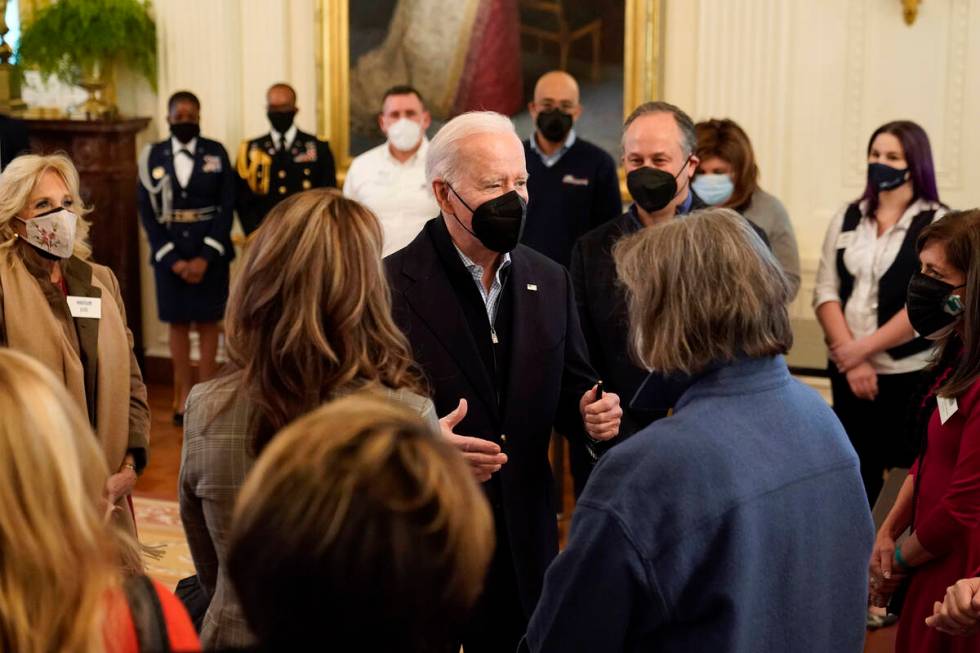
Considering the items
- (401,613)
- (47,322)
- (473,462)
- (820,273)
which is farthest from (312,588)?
(820,273)

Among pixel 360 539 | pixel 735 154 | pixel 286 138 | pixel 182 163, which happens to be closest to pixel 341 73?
pixel 286 138

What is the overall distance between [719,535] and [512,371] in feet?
3.76

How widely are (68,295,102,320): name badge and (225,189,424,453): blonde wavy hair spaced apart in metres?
1.64

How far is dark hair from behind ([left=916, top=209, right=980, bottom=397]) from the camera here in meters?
2.94

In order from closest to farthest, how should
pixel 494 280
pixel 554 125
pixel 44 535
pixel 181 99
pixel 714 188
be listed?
1. pixel 44 535
2. pixel 494 280
3. pixel 714 188
4. pixel 554 125
5. pixel 181 99

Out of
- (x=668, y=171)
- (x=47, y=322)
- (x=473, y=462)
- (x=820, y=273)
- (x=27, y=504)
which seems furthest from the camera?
(x=820, y=273)

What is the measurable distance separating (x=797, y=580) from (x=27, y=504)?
127 cm

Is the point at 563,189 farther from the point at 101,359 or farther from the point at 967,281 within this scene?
the point at 967,281

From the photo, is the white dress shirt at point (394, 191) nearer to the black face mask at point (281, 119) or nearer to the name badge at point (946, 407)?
the black face mask at point (281, 119)

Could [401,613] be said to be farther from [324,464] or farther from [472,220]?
[472,220]

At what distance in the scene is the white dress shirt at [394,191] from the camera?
6.50 metres

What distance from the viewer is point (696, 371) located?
221 cm

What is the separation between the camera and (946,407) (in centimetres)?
297

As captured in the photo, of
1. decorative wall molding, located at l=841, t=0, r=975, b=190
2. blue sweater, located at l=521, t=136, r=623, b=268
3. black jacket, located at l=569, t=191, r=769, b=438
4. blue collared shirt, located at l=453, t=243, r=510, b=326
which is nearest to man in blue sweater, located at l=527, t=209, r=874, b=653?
blue collared shirt, located at l=453, t=243, r=510, b=326
